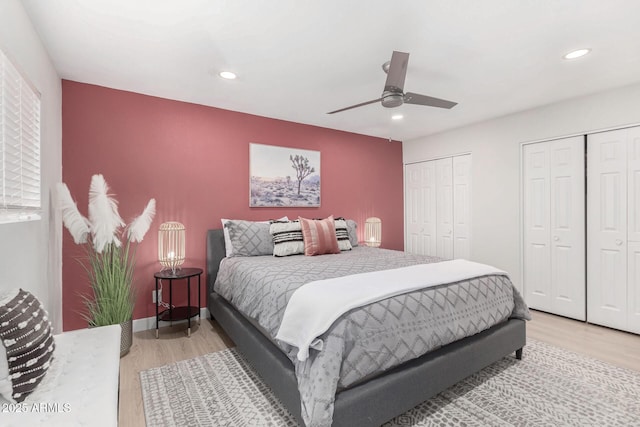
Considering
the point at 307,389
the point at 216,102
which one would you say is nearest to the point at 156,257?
the point at 216,102

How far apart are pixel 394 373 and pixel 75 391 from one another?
1450 mm

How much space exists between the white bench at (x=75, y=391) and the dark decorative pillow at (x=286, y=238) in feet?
5.74

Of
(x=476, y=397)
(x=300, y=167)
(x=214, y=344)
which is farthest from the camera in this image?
(x=300, y=167)

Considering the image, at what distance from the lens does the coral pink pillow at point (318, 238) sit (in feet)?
10.5

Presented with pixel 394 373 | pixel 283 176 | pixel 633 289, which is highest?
pixel 283 176

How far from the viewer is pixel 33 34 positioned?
1.90m

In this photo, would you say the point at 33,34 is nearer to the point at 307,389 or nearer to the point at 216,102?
the point at 216,102

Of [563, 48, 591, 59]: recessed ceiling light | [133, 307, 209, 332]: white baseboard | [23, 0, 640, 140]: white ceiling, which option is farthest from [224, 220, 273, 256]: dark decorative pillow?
[563, 48, 591, 59]: recessed ceiling light

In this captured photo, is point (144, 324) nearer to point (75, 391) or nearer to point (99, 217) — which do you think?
point (99, 217)

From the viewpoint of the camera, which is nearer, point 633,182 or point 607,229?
point 633,182

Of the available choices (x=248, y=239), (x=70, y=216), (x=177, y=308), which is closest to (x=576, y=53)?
(x=248, y=239)

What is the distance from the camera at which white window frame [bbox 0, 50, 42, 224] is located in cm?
143

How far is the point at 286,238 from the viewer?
3225 mm

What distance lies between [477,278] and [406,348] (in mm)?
905
